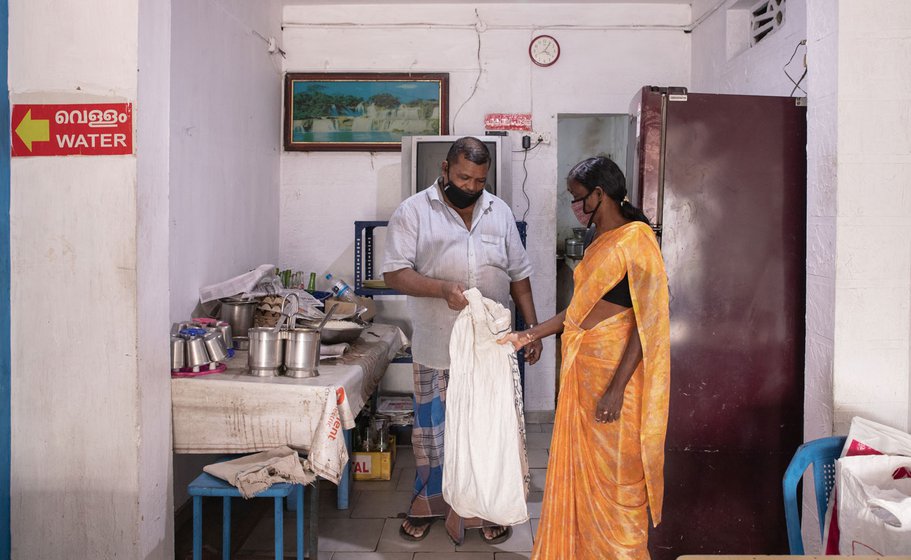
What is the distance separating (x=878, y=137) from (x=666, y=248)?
29.7 inches

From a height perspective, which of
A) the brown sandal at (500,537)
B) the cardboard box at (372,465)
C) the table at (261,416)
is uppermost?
the table at (261,416)

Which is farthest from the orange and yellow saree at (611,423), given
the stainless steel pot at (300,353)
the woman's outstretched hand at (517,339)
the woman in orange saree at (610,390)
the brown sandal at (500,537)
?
the stainless steel pot at (300,353)

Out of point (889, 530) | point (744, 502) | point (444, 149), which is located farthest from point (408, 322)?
point (889, 530)

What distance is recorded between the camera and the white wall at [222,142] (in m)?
3.25

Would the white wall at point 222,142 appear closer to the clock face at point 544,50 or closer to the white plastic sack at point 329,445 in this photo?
the white plastic sack at point 329,445

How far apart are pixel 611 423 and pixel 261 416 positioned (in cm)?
128

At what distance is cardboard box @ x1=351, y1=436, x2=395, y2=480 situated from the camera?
149 inches

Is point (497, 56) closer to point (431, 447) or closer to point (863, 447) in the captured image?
point (431, 447)

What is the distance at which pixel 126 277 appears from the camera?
220 cm

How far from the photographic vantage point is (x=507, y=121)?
4.95 meters

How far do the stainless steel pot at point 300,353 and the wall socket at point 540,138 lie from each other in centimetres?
283

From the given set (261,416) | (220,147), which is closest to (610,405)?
(261,416)

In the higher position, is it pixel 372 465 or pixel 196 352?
pixel 196 352

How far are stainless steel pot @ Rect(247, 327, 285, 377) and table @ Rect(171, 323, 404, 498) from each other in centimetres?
5
